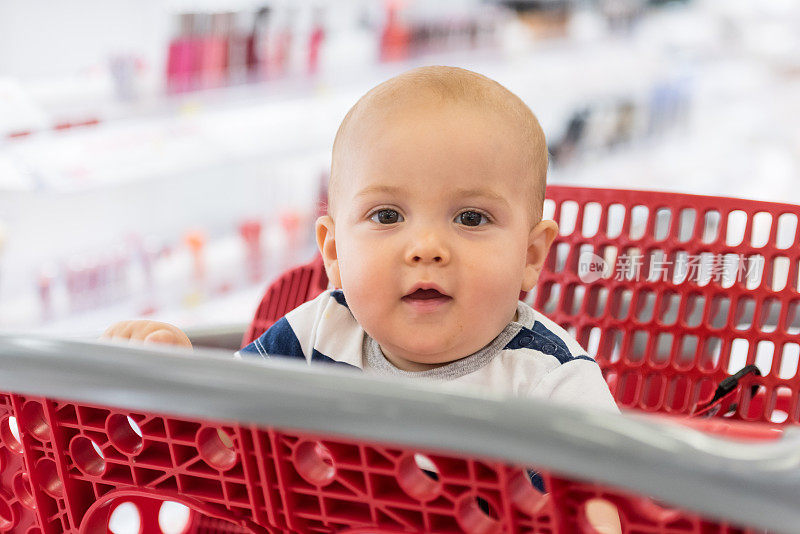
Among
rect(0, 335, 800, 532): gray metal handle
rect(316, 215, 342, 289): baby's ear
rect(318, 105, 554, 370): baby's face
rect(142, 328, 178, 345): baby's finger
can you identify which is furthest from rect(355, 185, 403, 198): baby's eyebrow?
rect(0, 335, 800, 532): gray metal handle

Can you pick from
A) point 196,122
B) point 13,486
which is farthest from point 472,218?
point 196,122

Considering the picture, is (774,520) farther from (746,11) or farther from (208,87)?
(746,11)

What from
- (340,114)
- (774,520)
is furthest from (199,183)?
(774,520)

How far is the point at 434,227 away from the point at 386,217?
61 millimetres

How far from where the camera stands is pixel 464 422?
1.78ft

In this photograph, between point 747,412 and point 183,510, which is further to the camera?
point 183,510

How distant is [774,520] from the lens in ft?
1.74

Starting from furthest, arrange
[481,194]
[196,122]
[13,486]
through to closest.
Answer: [196,122] → [481,194] → [13,486]

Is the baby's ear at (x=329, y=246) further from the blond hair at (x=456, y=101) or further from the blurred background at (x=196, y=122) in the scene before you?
the blurred background at (x=196, y=122)

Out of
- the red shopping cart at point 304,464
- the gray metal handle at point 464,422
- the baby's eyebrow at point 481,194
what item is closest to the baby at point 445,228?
the baby's eyebrow at point 481,194

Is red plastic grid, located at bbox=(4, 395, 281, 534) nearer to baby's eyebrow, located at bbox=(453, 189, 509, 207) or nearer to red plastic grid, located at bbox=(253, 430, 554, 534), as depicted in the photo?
red plastic grid, located at bbox=(253, 430, 554, 534)

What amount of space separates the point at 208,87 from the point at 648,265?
1124 millimetres

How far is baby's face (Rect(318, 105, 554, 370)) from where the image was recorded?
0.91m

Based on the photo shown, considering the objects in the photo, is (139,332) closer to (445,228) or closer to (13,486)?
(13,486)
